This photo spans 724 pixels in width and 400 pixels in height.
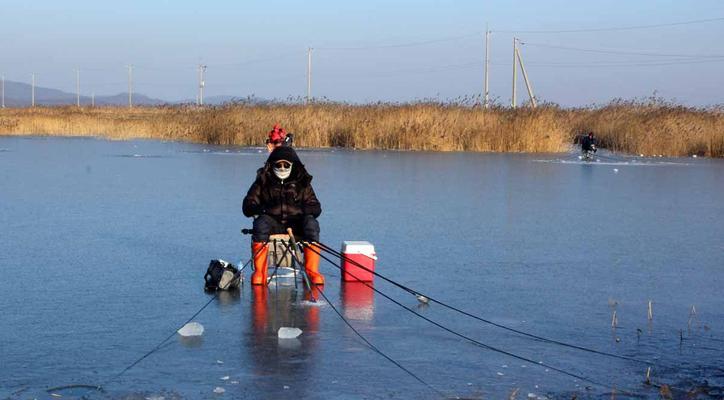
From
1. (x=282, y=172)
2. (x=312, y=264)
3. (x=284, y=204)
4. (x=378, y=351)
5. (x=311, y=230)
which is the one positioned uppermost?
(x=282, y=172)

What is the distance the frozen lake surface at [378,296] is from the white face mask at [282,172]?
3.31ft

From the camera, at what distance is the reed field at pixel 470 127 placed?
3753 centimetres

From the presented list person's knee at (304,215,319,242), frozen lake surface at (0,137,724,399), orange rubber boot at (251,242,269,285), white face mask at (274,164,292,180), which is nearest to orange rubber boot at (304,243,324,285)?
person's knee at (304,215,319,242)

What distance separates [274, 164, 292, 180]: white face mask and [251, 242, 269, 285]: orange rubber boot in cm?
61

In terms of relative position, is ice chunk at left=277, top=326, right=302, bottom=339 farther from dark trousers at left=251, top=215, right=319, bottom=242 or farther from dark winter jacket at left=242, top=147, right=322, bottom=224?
dark winter jacket at left=242, top=147, right=322, bottom=224

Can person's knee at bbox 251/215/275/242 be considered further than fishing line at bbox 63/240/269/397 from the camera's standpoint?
Yes

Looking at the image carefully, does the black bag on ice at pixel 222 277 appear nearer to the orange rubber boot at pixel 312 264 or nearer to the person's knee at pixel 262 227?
the person's knee at pixel 262 227

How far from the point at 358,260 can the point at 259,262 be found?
0.98 metres

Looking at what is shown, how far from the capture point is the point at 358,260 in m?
10.5

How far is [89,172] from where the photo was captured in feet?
81.7

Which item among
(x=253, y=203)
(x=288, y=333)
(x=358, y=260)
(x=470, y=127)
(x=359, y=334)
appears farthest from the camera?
(x=470, y=127)

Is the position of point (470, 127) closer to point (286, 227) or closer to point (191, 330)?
point (286, 227)

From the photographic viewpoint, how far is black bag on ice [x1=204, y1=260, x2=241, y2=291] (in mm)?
9852

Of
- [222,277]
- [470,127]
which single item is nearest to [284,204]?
[222,277]
